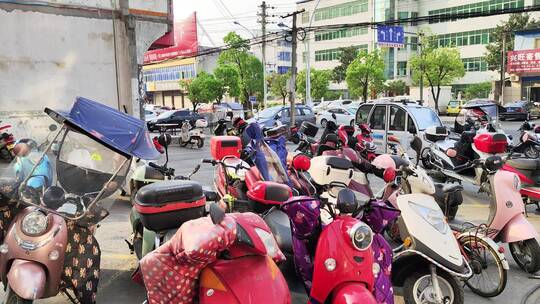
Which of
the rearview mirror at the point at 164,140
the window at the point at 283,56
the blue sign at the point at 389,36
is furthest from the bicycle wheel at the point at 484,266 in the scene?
the window at the point at 283,56

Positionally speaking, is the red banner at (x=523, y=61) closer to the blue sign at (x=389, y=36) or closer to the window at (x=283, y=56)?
the blue sign at (x=389, y=36)

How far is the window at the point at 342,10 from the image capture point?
58.7 meters

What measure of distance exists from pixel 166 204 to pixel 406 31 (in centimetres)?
6028

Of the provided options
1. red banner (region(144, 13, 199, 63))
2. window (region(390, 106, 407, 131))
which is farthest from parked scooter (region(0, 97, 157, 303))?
red banner (region(144, 13, 199, 63))

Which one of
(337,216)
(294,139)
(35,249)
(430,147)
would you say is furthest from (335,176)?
(430,147)

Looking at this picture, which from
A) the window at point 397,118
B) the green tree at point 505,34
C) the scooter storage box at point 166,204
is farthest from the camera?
the green tree at point 505,34

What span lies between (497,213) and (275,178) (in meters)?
2.20

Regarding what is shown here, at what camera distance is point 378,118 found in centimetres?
1094

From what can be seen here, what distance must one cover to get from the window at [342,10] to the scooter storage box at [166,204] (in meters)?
58.9

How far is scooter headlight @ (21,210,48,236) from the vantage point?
120 inches

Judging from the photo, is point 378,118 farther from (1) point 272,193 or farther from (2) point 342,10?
(2) point 342,10

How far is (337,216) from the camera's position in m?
2.95

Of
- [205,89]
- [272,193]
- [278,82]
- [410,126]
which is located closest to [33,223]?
[272,193]

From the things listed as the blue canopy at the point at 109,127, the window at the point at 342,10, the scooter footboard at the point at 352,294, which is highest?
the window at the point at 342,10
